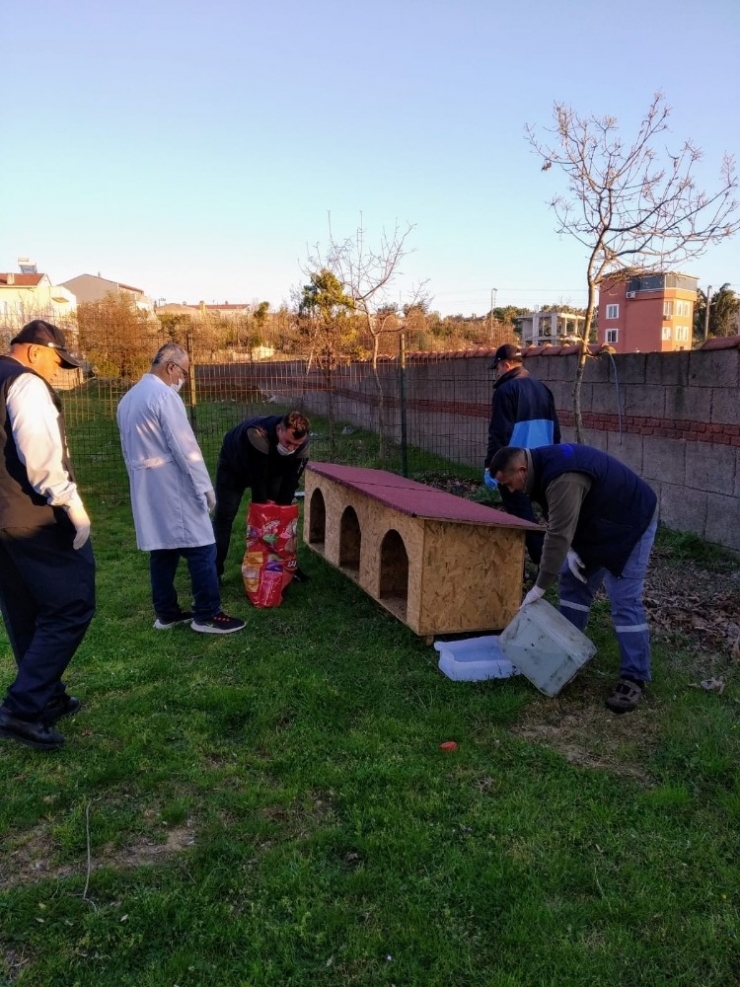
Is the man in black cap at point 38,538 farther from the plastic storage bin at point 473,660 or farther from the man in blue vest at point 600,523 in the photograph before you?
the man in blue vest at point 600,523

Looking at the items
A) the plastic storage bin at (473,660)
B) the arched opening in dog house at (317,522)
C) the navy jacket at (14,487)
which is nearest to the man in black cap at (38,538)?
the navy jacket at (14,487)

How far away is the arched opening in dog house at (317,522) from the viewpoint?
6730 mm

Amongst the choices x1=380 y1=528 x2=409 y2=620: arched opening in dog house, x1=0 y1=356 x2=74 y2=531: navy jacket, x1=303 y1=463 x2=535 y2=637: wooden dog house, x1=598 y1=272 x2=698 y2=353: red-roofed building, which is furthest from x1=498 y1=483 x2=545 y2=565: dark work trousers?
x1=598 y1=272 x2=698 y2=353: red-roofed building

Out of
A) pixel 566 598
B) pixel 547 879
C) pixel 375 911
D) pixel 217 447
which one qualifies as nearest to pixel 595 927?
pixel 547 879

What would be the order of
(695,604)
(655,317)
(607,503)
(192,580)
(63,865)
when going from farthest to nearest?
(655,317) < (695,604) < (192,580) < (607,503) < (63,865)

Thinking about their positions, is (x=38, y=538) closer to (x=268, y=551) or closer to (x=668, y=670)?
(x=268, y=551)

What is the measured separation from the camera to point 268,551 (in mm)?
5438

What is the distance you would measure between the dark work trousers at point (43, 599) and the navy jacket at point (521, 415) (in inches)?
132

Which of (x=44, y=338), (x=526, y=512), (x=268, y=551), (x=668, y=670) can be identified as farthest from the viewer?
(x=526, y=512)

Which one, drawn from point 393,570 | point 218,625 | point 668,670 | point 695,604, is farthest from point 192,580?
point 695,604

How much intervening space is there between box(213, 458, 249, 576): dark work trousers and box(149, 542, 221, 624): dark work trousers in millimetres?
650

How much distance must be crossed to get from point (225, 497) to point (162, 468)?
1.09m

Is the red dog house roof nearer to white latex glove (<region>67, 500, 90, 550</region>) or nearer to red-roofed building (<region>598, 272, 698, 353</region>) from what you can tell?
white latex glove (<region>67, 500, 90, 550</region>)

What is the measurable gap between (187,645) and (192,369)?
5820 millimetres
